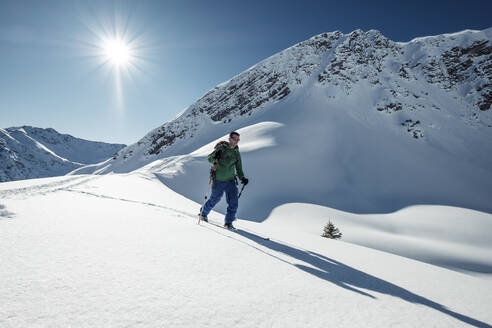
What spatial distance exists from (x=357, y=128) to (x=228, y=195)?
3698cm

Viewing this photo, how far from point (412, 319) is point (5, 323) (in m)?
2.33

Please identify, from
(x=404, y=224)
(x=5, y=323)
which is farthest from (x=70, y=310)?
(x=404, y=224)

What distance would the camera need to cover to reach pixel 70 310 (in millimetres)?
1048

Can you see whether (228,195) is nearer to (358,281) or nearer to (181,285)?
(358,281)

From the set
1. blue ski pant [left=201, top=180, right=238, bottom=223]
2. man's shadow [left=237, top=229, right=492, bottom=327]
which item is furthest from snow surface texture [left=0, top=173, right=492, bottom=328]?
blue ski pant [left=201, top=180, right=238, bottom=223]

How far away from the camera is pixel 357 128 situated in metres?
36.4

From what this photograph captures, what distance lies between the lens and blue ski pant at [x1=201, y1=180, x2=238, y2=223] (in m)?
4.98

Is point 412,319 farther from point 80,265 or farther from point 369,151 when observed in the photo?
point 369,151

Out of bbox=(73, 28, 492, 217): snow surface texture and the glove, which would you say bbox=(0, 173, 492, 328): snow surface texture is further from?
bbox=(73, 28, 492, 217): snow surface texture

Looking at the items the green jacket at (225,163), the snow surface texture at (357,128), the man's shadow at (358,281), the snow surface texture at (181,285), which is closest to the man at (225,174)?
the green jacket at (225,163)

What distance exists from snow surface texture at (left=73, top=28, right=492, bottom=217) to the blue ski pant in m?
11.2

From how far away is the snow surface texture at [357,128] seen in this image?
21422mm

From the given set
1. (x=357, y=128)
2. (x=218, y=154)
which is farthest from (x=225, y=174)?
(x=357, y=128)

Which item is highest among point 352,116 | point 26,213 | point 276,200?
point 352,116
